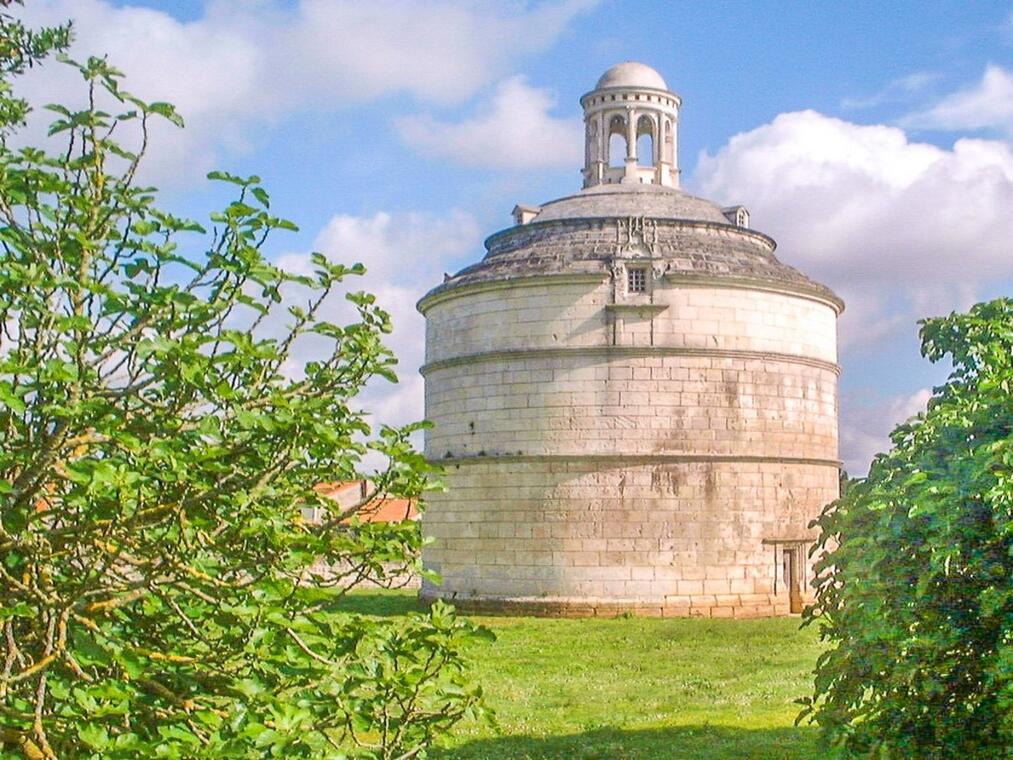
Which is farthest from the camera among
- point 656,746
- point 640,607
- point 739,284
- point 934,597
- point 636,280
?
point 739,284

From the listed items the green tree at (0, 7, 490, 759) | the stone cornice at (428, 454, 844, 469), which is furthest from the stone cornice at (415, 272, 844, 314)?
the green tree at (0, 7, 490, 759)

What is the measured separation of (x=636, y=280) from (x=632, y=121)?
6.14 metres

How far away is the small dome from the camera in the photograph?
93.1 feet

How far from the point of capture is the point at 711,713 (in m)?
12.9

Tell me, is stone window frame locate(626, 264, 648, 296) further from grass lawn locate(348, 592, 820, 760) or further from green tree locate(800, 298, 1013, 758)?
green tree locate(800, 298, 1013, 758)

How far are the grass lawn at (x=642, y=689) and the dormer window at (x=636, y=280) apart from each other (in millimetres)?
6966

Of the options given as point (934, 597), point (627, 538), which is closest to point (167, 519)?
point (934, 597)

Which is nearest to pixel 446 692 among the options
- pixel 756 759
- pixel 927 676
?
pixel 927 676

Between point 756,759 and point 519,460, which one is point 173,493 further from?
point 519,460

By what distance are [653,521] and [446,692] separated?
1856cm

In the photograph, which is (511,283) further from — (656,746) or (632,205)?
(656,746)

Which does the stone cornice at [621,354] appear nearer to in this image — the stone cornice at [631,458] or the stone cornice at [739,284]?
the stone cornice at [739,284]

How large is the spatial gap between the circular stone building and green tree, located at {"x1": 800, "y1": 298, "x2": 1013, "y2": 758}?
15.3 meters

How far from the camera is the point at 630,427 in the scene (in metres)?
23.6
